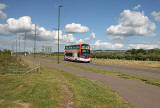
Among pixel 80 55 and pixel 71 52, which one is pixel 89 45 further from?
pixel 71 52

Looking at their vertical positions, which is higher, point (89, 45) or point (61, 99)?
point (89, 45)

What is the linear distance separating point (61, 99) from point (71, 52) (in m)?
34.3

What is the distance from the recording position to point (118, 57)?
6888cm

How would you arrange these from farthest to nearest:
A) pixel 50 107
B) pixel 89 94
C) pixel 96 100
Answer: pixel 89 94 < pixel 96 100 < pixel 50 107

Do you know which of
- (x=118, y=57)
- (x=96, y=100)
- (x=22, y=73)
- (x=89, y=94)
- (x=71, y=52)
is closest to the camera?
(x=96, y=100)

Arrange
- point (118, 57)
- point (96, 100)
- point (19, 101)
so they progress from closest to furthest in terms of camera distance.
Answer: point (19, 101)
point (96, 100)
point (118, 57)

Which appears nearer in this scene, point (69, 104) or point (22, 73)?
point (69, 104)

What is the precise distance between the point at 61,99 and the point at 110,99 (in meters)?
2.17

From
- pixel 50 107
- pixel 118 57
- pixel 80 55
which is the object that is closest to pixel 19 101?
pixel 50 107

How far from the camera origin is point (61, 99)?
6.82m

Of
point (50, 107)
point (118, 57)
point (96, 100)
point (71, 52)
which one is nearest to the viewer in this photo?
point (50, 107)

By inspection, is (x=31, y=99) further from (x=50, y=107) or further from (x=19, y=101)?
(x=50, y=107)

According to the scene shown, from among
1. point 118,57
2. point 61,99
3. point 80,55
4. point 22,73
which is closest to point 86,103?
Result: point 61,99

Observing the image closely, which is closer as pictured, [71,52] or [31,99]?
[31,99]
